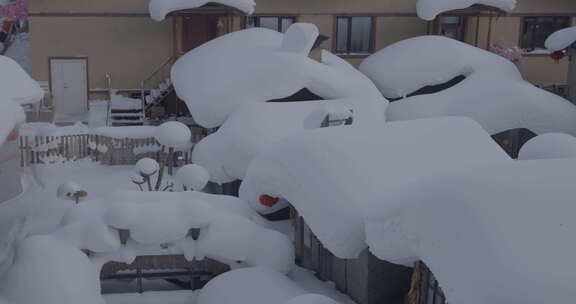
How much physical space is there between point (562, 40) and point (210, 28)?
542 inches

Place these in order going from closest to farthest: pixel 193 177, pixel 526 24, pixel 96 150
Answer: pixel 193 177, pixel 96 150, pixel 526 24

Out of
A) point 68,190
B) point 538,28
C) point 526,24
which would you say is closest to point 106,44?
point 68,190

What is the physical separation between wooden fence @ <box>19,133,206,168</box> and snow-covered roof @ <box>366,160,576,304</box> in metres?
14.0

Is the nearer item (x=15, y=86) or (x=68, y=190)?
(x=15, y=86)

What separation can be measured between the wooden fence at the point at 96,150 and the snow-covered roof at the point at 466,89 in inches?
292

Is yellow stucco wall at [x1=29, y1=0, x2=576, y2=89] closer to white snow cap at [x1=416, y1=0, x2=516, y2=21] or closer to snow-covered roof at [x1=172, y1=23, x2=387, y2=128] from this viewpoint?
white snow cap at [x1=416, y1=0, x2=516, y2=21]

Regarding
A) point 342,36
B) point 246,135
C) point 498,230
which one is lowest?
point 246,135

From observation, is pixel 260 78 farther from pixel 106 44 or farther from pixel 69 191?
pixel 106 44

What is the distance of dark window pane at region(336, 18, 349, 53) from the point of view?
92.4 ft

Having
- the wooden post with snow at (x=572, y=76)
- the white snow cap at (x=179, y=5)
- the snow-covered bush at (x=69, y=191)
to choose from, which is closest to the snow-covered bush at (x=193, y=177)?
the snow-covered bush at (x=69, y=191)

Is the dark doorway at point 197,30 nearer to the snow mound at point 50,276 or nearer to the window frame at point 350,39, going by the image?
the window frame at point 350,39

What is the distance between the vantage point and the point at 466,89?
22484 millimetres

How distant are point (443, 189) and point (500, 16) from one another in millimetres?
22595

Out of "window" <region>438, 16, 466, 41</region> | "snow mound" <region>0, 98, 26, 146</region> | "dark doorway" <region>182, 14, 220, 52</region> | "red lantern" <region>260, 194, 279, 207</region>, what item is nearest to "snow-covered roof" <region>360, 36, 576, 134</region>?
"window" <region>438, 16, 466, 41</region>
